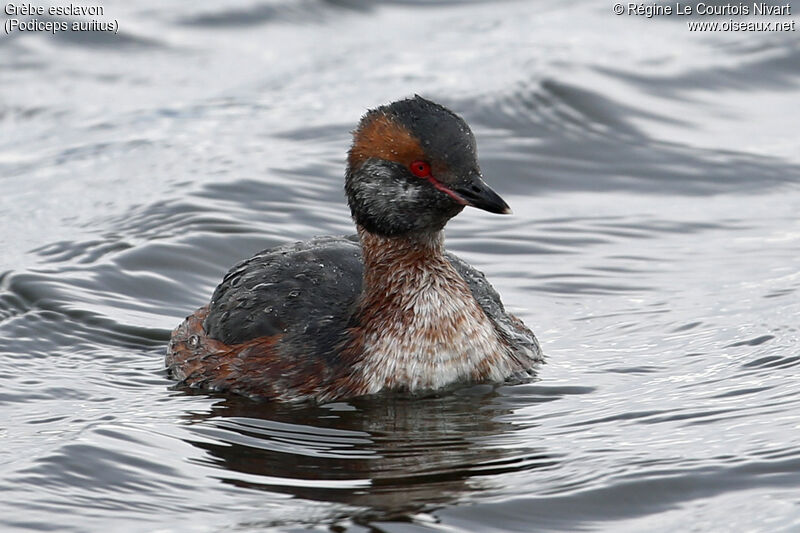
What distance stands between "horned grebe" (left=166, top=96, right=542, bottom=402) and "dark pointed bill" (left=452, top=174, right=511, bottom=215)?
14 mm

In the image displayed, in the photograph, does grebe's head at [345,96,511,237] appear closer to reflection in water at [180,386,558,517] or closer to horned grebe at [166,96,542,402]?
horned grebe at [166,96,542,402]

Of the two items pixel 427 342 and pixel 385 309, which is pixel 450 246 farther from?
pixel 427 342

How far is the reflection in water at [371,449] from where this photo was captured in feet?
25.8

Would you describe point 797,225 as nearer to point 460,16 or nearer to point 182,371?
point 182,371

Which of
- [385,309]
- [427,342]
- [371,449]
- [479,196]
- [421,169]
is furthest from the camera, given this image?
[385,309]

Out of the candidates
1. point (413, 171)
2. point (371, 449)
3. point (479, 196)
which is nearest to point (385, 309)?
point (413, 171)

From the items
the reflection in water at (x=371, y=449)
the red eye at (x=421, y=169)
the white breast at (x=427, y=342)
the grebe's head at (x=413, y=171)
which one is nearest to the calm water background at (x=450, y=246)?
the reflection in water at (x=371, y=449)

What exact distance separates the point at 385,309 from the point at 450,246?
3.63 metres

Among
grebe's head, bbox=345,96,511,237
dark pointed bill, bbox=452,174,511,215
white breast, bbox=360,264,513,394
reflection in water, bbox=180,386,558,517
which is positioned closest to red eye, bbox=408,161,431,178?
grebe's head, bbox=345,96,511,237

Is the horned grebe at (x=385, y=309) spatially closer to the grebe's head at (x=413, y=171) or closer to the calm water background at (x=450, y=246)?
the grebe's head at (x=413, y=171)

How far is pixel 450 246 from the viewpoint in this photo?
13336 mm

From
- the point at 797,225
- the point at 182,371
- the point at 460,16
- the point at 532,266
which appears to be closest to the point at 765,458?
the point at 182,371

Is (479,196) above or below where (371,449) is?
above

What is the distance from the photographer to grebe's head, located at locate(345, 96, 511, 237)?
→ 9203 millimetres
